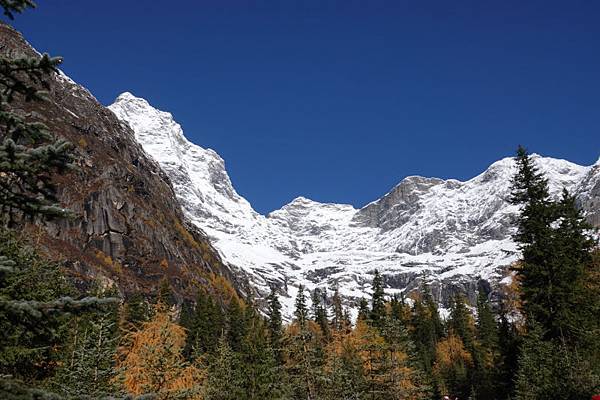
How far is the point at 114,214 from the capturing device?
388 feet

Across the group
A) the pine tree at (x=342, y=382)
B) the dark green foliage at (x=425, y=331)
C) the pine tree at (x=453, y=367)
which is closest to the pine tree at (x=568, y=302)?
the pine tree at (x=342, y=382)

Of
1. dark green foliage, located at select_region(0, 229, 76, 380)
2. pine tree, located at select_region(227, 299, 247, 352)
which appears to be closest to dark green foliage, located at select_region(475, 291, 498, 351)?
pine tree, located at select_region(227, 299, 247, 352)

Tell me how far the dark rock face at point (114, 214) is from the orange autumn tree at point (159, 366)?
71.3 meters

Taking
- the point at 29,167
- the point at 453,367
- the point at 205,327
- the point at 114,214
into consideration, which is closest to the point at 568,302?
the point at 29,167

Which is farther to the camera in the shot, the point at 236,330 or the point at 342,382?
the point at 236,330

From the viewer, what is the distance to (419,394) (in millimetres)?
34188

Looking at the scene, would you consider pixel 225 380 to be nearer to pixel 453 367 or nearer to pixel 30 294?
pixel 30 294

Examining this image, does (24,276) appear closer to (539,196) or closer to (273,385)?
(273,385)

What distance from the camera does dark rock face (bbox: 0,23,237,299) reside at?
104 metres

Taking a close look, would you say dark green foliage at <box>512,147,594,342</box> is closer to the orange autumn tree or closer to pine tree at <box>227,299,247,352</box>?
the orange autumn tree

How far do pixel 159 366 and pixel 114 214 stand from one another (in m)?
108

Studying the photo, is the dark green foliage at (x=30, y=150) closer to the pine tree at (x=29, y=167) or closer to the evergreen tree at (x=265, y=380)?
the pine tree at (x=29, y=167)

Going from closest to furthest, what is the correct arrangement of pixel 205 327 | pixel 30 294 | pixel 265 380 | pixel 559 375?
pixel 30 294, pixel 559 375, pixel 265 380, pixel 205 327

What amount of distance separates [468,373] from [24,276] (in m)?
67.3
